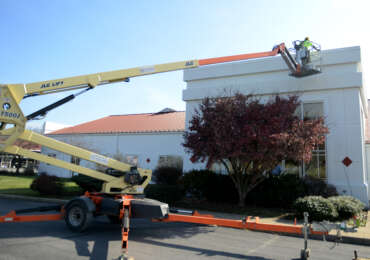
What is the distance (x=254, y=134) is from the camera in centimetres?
1063

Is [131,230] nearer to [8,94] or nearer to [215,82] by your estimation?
[8,94]

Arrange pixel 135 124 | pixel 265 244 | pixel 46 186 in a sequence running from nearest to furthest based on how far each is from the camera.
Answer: pixel 265 244, pixel 46 186, pixel 135 124

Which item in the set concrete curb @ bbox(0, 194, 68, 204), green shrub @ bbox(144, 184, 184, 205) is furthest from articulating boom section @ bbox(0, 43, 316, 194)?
concrete curb @ bbox(0, 194, 68, 204)

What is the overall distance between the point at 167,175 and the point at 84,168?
1032 centimetres

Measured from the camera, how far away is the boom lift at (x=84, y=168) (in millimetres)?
7703

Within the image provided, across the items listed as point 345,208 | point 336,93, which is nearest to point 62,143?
point 345,208

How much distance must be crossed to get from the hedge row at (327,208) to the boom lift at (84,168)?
4.20 m

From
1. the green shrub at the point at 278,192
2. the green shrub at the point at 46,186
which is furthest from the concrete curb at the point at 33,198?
the green shrub at the point at 278,192

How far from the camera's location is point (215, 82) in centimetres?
1747

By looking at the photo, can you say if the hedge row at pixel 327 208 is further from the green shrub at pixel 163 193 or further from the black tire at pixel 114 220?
the black tire at pixel 114 220

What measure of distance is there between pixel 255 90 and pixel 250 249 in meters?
10.6

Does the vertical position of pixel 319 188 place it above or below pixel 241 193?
above

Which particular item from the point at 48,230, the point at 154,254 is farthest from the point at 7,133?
the point at 154,254

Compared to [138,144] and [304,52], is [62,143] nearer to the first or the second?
[304,52]
